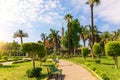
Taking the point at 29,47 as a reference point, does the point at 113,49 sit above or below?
below

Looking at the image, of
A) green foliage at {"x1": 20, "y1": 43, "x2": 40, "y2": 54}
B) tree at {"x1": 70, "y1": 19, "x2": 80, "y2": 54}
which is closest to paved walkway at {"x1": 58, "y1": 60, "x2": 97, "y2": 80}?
green foliage at {"x1": 20, "y1": 43, "x2": 40, "y2": 54}

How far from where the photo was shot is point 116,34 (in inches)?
3521

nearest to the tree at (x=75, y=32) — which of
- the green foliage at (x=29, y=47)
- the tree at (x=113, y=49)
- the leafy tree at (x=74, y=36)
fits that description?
the leafy tree at (x=74, y=36)

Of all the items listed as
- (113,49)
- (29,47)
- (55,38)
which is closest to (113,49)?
(113,49)

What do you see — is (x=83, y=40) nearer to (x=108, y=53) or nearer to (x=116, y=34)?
(x=116, y=34)

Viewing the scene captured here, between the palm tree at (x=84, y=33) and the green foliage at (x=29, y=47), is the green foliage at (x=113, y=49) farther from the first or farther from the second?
the palm tree at (x=84, y=33)

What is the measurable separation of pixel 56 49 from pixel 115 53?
73.5m

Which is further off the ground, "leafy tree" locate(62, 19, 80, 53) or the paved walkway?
"leafy tree" locate(62, 19, 80, 53)

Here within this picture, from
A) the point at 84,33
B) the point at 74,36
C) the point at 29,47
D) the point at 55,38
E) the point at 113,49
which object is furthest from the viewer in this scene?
the point at 55,38

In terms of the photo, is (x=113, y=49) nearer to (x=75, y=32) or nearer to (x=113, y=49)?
(x=113, y=49)

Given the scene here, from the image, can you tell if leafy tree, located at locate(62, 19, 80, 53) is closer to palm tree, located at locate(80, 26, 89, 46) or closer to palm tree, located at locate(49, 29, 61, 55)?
palm tree, located at locate(80, 26, 89, 46)

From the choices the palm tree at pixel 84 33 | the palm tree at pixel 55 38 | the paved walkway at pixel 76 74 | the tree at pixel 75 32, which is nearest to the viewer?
the paved walkway at pixel 76 74

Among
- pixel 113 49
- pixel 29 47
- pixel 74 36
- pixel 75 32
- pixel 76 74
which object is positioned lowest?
pixel 76 74

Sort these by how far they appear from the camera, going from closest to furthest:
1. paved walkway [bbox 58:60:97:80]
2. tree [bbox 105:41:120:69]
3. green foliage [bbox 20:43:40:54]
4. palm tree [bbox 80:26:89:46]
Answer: paved walkway [bbox 58:60:97:80]
green foliage [bbox 20:43:40:54]
tree [bbox 105:41:120:69]
palm tree [bbox 80:26:89:46]
